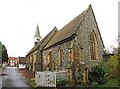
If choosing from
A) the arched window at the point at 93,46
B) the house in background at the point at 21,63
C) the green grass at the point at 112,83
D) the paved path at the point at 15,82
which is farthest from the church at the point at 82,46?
the house in background at the point at 21,63

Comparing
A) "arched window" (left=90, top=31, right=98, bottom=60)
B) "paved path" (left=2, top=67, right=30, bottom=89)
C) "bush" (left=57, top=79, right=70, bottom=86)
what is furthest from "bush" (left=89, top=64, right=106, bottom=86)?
"paved path" (left=2, top=67, right=30, bottom=89)

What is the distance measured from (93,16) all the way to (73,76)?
9023 millimetres

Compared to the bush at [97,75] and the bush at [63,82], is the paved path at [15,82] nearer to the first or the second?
the bush at [63,82]

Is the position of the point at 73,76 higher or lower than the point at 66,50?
lower

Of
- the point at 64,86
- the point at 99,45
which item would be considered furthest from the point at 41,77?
the point at 99,45

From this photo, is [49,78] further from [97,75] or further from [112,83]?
[112,83]

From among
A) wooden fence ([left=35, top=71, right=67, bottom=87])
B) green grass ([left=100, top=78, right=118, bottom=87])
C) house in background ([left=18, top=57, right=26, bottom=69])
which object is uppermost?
house in background ([left=18, top=57, right=26, bottom=69])

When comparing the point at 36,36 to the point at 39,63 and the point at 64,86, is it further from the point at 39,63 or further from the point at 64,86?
the point at 64,86

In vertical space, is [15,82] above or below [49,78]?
below

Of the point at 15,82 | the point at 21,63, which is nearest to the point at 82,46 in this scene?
the point at 15,82

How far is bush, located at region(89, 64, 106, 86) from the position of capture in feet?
80.9

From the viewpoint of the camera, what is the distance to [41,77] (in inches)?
987

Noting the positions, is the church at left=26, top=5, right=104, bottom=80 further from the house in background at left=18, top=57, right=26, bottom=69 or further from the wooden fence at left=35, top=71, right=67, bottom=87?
the house in background at left=18, top=57, right=26, bottom=69

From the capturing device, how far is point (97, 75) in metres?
24.9
